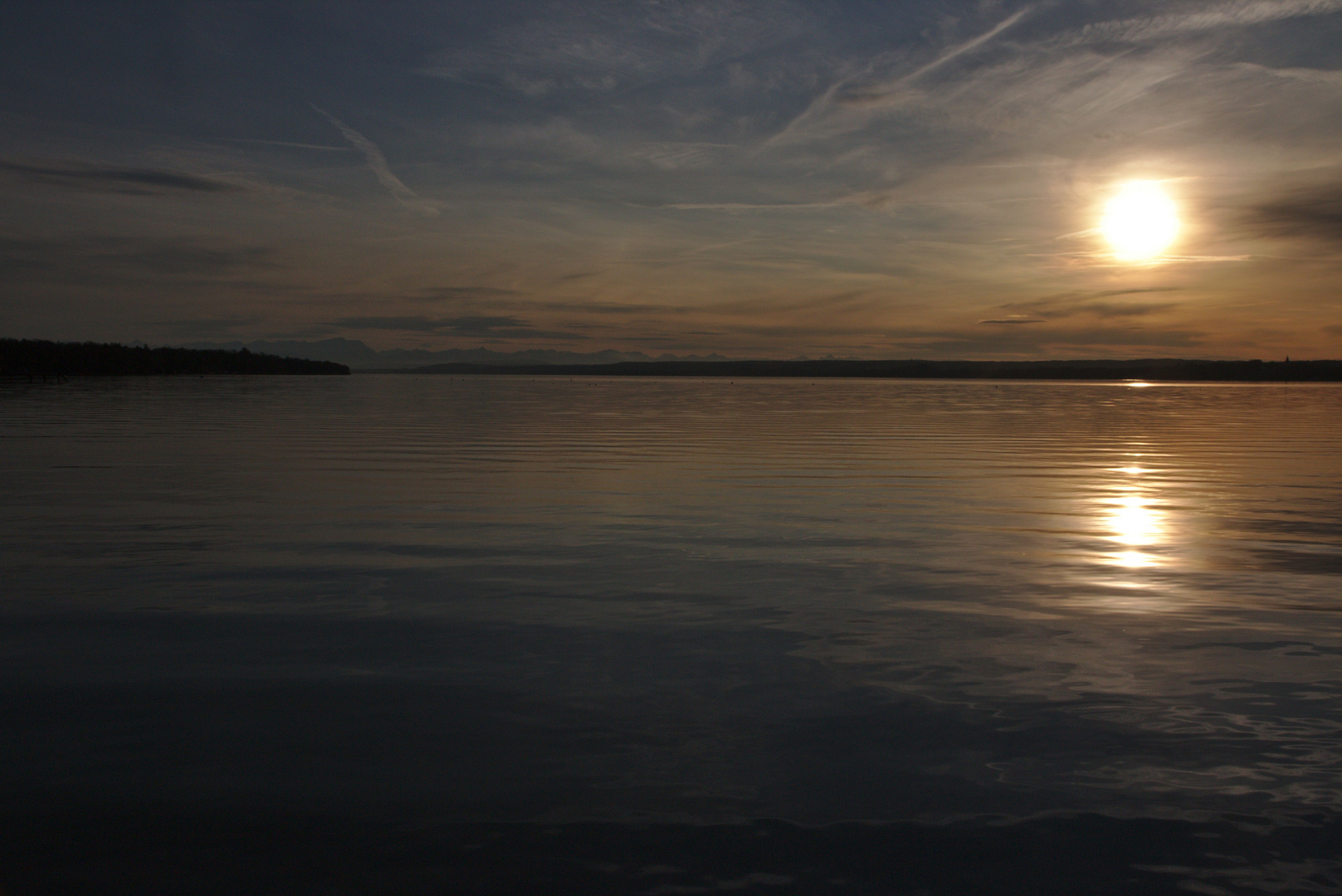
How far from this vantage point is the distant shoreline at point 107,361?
112m

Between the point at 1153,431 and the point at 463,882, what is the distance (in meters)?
35.7

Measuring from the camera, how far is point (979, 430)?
3272cm

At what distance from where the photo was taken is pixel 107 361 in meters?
126

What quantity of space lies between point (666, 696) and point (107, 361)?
145m

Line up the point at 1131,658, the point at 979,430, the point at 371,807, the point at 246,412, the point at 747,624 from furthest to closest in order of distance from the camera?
the point at 246,412 < the point at 979,430 < the point at 747,624 < the point at 1131,658 < the point at 371,807

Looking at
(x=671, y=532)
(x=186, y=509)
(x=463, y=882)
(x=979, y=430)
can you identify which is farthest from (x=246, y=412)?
(x=463, y=882)

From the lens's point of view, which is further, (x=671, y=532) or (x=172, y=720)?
(x=671, y=532)

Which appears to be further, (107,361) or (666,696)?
(107,361)

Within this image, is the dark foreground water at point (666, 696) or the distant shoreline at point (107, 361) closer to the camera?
the dark foreground water at point (666, 696)

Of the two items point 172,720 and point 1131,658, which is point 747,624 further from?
point 172,720

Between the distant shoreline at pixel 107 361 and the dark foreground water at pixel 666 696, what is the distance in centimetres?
10648

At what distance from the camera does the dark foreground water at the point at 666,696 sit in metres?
4.21

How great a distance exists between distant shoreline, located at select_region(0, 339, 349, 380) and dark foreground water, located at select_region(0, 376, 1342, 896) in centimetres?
10648

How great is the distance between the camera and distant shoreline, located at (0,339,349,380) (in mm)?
111938
